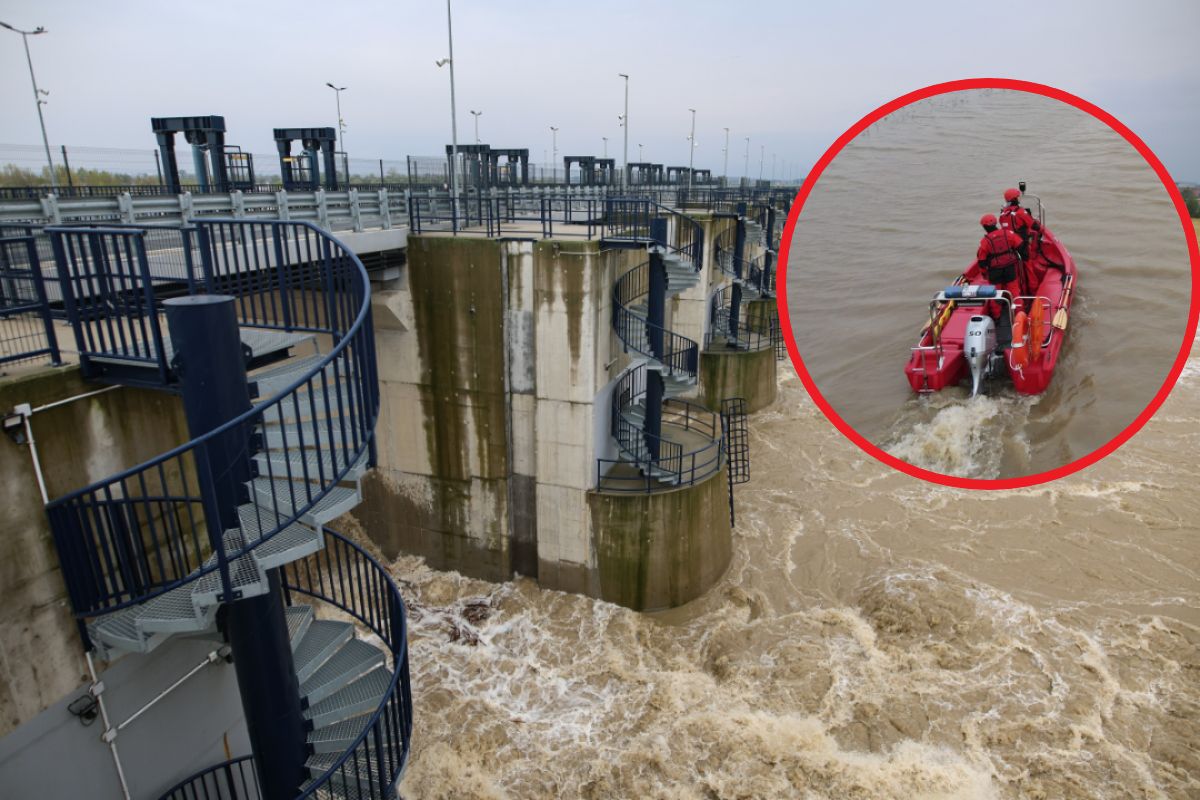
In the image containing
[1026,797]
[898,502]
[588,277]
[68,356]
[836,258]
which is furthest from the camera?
[898,502]

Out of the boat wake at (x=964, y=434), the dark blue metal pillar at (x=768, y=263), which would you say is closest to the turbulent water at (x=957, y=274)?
the boat wake at (x=964, y=434)

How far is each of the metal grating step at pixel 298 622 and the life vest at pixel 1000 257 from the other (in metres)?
7.90

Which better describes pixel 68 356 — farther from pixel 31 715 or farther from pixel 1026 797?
pixel 1026 797

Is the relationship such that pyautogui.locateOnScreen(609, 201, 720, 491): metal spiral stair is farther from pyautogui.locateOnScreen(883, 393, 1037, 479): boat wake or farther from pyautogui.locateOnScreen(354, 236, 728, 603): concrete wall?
pyautogui.locateOnScreen(883, 393, 1037, 479): boat wake

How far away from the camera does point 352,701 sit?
5.51 meters

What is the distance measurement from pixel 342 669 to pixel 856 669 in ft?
26.1

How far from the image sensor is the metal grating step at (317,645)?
555cm

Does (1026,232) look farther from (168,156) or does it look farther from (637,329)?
(168,156)

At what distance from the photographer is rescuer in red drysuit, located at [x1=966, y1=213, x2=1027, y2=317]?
790cm

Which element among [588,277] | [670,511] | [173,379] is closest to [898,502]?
[670,511]

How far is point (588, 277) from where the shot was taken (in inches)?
419

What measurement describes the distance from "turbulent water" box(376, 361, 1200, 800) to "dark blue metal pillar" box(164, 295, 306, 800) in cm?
459

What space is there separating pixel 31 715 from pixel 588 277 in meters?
8.11

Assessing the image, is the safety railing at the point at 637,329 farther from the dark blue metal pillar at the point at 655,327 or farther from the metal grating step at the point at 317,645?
the metal grating step at the point at 317,645
